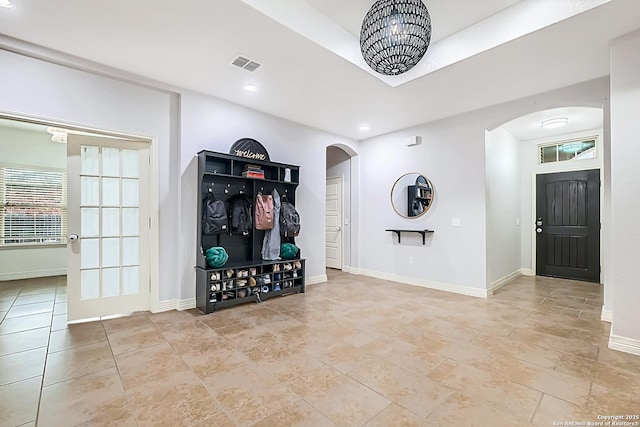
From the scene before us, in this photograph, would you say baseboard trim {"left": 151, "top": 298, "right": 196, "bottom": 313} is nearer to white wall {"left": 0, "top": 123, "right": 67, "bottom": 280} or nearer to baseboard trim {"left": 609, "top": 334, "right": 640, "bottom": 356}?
white wall {"left": 0, "top": 123, "right": 67, "bottom": 280}

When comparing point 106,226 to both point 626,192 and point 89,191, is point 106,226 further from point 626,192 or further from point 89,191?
point 626,192

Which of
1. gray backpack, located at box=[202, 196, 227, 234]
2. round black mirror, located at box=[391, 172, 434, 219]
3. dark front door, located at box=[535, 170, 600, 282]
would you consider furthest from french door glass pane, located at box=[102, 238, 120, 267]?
dark front door, located at box=[535, 170, 600, 282]

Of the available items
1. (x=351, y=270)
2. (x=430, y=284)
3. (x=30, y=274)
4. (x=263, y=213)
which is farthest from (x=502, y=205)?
(x=30, y=274)

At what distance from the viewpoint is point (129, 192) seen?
11.6ft

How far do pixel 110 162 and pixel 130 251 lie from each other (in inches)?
43.3

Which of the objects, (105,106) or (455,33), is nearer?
(455,33)

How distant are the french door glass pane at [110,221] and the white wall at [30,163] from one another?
11.4 ft

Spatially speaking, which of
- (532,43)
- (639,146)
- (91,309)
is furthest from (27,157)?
(639,146)

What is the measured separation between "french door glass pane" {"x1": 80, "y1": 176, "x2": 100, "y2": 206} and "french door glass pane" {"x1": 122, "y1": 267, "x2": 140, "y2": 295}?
0.86 meters

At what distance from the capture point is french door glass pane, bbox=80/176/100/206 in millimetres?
3285

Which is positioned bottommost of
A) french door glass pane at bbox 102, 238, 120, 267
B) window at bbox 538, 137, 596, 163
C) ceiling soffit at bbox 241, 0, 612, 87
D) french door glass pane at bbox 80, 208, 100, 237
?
french door glass pane at bbox 102, 238, 120, 267

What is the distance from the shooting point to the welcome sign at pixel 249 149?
4.04 meters

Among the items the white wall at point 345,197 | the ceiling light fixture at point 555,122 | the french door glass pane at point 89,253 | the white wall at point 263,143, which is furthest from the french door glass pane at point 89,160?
the ceiling light fixture at point 555,122

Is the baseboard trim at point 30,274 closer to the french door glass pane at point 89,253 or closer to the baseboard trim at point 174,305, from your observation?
the french door glass pane at point 89,253
